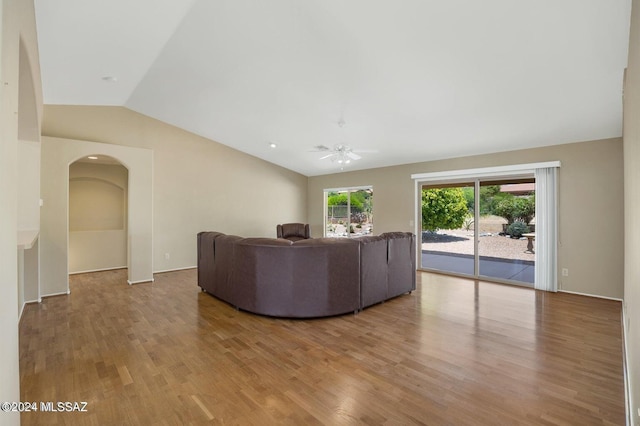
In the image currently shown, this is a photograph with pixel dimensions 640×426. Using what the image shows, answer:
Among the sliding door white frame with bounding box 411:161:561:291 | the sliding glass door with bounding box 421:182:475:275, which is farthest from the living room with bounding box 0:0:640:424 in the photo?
the sliding glass door with bounding box 421:182:475:275

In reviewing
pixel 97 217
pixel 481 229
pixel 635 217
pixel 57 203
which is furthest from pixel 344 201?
pixel 635 217

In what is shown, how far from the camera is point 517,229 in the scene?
5.72 meters

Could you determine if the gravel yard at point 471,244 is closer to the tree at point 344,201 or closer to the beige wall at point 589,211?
the beige wall at point 589,211

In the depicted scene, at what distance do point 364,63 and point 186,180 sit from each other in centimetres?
517

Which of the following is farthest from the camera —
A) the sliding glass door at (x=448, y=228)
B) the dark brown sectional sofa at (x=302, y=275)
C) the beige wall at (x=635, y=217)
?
the sliding glass door at (x=448, y=228)

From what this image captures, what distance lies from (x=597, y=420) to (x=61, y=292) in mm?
6842

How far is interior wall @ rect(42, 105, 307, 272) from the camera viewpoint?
586cm

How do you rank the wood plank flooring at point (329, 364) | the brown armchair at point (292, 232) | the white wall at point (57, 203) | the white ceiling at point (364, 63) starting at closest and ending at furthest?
the wood plank flooring at point (329, 364), the white ceiling at point (364, 63), the white wall at point (57, 203), the brown armchair at point (292, 232)

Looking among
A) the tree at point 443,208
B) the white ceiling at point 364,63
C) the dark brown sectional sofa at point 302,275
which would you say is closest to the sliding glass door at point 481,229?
the tree at point 443,208

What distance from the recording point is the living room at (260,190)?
12.1 ft

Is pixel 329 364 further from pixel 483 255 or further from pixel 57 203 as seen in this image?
pixel 57 203

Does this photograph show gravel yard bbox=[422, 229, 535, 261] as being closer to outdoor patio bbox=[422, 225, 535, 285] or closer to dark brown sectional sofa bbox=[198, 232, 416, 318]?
outdoor patio bbox=[422, 225, 535, 285]

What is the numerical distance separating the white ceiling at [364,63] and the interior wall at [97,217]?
202 cm

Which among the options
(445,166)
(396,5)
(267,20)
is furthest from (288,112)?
(445,166)
